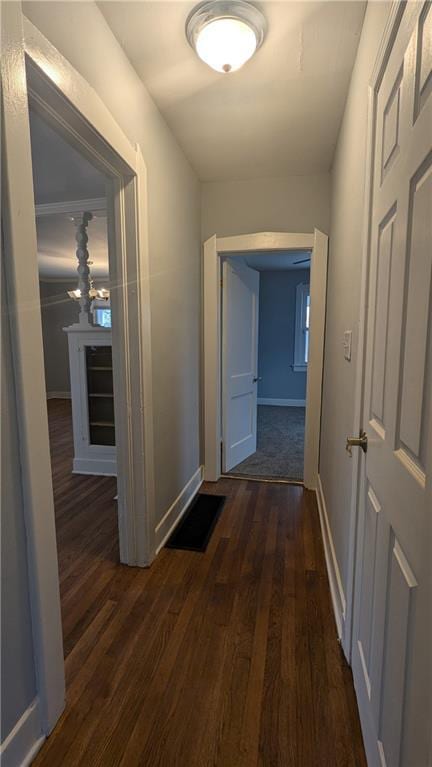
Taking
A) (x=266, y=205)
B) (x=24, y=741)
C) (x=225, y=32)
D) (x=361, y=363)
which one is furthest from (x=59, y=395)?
(x=361, y=363)

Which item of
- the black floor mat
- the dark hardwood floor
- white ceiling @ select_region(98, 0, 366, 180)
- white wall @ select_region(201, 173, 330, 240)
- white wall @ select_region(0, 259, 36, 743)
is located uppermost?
white ceiling @ select_region(98, 0, 366, 180)

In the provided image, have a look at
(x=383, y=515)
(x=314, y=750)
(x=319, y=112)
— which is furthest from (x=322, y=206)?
(x=314, y=750)

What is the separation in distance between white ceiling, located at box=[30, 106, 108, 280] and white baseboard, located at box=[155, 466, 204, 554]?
83.0 inches

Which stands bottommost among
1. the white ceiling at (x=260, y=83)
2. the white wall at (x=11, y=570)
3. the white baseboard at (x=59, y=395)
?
the white baseboard at (x=59, y=395)

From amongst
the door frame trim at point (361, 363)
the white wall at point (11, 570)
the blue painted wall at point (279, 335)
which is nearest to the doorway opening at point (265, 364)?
the blue painted wall at point (279, 335)

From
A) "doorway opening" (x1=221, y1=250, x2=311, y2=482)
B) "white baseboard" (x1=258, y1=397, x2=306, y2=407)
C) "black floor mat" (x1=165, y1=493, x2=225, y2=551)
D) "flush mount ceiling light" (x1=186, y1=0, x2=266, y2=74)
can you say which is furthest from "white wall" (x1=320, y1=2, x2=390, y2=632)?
"white baseboard" (x1=258, y1=397, x2=306, y2=407)

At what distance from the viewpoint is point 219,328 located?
3035mm

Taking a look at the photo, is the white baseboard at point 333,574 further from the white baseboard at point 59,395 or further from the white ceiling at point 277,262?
the white baseboard at point 59,395

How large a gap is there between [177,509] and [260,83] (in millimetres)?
2525

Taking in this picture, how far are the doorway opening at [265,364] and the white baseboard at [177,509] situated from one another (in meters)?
0.44

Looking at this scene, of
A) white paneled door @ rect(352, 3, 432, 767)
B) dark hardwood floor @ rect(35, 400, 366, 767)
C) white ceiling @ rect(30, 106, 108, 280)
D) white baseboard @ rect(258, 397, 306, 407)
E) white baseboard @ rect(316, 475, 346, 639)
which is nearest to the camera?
white paneled door @ rect(352, 3, 432, 767)

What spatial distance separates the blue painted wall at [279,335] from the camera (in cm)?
638

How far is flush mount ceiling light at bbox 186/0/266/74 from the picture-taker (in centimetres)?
132

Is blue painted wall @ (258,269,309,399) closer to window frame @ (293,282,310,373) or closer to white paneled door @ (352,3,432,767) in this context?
window frame @ (293,282,310,373)
